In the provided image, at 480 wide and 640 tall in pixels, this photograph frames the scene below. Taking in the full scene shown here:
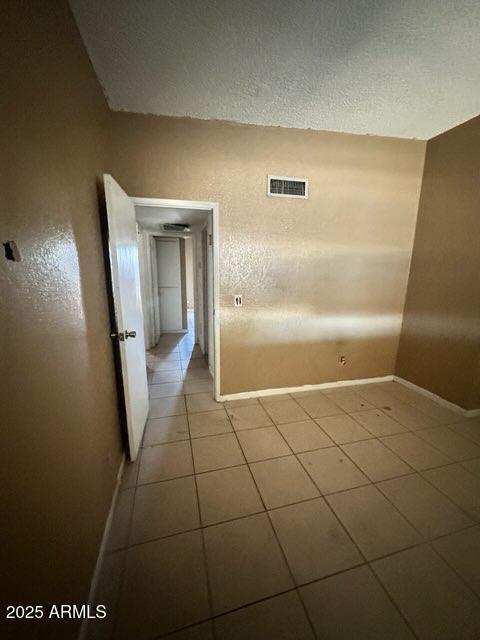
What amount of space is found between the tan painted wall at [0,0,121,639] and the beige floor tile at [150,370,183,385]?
5.61 ft

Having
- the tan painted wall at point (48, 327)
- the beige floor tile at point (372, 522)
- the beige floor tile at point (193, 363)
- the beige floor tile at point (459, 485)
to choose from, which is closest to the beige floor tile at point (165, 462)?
the tan painted wall at point (48, 327)

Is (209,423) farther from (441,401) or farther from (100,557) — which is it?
(441,401)

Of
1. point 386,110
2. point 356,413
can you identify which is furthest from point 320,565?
point 386,110

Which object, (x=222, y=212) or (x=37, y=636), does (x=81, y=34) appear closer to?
(x=222, y=212)

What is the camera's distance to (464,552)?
1184 millimetres

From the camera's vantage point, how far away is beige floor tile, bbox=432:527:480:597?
3.59 feet

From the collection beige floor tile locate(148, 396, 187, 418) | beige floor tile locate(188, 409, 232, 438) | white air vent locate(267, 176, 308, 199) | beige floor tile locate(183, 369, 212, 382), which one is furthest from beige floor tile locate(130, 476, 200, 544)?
white air vent locate(267, 176, 308, 199)

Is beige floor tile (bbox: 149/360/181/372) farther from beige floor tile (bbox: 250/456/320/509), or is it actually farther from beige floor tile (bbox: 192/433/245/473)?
beige floor tile (bbox: 250/456/320/509)

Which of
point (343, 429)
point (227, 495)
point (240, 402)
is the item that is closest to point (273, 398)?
point (240, 402)

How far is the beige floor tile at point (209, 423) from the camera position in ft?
A: 6.71

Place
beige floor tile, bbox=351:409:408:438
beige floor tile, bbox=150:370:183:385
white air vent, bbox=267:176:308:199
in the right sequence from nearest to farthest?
beige floor tile, bbox=351:409:408:438 < white air vent, bbox=267:176:308:199 < beige floor tile, bbox=150:370:183:385

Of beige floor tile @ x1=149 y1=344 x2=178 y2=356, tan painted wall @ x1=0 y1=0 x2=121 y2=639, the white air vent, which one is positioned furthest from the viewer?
beige floor tile @ x1=149 y1=344 x2=178 y2=356

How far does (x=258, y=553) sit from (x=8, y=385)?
1.33 meters

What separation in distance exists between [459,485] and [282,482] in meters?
1.15
